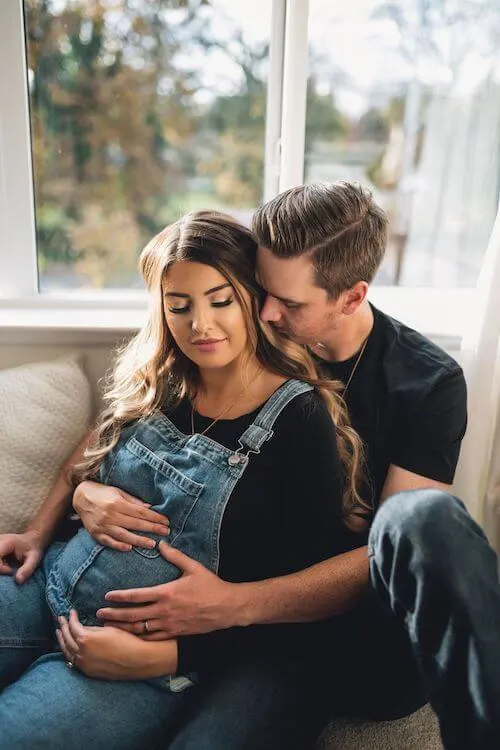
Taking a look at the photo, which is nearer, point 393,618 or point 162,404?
point 393,618

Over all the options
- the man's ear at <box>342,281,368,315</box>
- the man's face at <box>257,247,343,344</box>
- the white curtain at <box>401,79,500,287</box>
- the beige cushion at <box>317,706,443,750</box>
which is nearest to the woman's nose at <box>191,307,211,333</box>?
the man's face at <box>257,247,343,344</box>

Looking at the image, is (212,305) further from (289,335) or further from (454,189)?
(454,189)

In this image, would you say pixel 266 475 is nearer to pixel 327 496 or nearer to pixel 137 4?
pixel 327 496

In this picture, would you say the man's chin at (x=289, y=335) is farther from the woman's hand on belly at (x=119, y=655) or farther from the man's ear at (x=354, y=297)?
the woman's hand on belly at (x=119, y=655)

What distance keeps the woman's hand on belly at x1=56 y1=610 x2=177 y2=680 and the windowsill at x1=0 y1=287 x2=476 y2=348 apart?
2.30 feet

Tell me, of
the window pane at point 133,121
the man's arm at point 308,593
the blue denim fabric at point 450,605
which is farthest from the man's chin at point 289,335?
the window pane at point 133,121

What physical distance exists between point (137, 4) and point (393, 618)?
1389mm

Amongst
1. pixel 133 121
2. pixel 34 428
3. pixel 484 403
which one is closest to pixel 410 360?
pixel 484 403

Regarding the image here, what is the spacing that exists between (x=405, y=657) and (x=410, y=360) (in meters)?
0.51

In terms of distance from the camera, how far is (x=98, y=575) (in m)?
1.14

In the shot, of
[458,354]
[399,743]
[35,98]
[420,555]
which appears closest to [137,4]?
[35,98]

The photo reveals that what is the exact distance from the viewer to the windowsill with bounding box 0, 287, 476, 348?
1573 millimetres

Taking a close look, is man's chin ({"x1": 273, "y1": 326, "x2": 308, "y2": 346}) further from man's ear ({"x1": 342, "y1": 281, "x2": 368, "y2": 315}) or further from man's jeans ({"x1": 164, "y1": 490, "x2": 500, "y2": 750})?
man's jeans ({"x1": 164, "y1": 490, "x2": 500, "y2": 750})

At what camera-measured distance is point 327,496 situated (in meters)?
1.11
